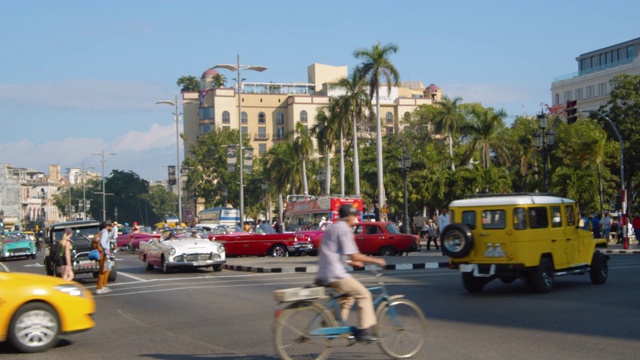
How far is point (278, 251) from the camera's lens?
1422 inches

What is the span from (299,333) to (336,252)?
40.5 inches

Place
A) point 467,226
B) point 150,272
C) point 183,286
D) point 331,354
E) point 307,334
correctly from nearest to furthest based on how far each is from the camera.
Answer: point 307,334, point 331,354, point 467,226, point 183,286, point 150,272

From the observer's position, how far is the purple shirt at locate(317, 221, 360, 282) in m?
9.50

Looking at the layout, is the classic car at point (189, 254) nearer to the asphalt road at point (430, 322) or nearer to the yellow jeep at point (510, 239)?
the asphalt road at point (430, 322)

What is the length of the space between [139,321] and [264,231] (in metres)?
27.4

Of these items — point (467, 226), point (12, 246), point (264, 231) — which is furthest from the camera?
point (12, 246)

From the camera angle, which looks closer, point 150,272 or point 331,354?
point 331,354

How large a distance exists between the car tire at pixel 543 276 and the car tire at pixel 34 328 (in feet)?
32.8

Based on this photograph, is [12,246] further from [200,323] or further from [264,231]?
[200,323]

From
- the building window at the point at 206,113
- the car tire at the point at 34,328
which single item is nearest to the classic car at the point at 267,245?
the car tire at the point at 34,328

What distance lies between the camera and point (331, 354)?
1015 cm

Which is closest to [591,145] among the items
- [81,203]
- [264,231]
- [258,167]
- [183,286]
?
[264,231]

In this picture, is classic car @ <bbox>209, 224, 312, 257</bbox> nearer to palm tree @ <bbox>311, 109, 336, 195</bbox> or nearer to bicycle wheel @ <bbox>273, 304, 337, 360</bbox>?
bicycle wheel @ <bbox>273, 304, 337, 360</bbox>

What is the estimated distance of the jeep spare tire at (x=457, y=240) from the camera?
17219 millimetres
